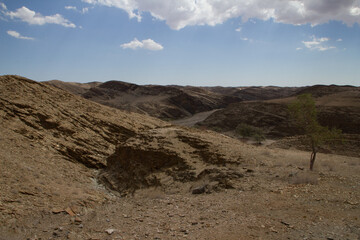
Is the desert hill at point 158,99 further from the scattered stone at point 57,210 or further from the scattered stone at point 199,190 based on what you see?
the scattered stone at point 57,210

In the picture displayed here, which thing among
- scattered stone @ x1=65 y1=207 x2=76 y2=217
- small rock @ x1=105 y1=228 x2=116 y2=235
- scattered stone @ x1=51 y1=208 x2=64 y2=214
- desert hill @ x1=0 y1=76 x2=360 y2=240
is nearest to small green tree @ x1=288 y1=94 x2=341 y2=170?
desert hill @ x1=0 y1=76 x2=360 y2=240

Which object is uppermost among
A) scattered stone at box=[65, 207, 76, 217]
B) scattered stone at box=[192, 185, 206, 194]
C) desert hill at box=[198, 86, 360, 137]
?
desert hill at box=[198, 86, 360, 137]

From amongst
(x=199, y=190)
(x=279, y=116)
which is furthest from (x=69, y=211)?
(x=279, y=116)

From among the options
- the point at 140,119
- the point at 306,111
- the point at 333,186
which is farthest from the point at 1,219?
the point at 140,119

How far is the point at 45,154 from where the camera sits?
34.6 feet

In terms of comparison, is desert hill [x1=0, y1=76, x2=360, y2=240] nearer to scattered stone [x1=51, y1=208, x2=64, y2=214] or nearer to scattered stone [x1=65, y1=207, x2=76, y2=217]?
scattered stone [x1=51, y1=208, x2=64, y2=214]

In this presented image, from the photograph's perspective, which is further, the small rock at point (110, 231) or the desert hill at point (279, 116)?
the desert hill at point (279, 116)

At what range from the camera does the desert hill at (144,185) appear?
209 inches

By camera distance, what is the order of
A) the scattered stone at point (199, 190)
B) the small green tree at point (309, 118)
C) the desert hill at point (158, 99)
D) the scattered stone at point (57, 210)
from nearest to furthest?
the scattered stone at point (57, 210) → the scattered stone at point (199, 190) → the small green tree at point (309, 118) → the desert hill at point (158, 99)

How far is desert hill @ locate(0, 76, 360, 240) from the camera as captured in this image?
532 centimetres

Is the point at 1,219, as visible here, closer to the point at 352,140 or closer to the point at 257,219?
the point at 257,219

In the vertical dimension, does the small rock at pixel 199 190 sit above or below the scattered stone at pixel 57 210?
above

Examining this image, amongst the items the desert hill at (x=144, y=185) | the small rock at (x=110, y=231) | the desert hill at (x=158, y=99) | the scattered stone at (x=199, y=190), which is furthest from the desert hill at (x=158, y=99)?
the small rock at (x=110, y=231)

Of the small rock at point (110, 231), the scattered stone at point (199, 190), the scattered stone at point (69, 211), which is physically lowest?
the scattered stone at point (69, 211)
